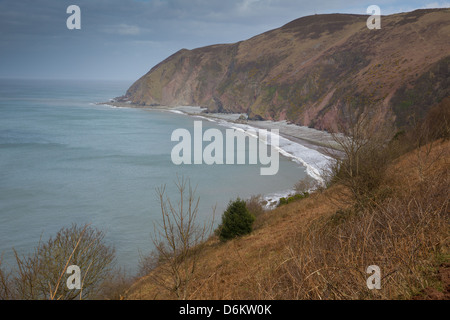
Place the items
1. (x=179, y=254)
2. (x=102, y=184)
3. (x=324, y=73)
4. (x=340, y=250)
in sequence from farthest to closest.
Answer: (x=324, y=73) < (x=102, y=184) < (x=179, y=254) < (x=340, y=250)

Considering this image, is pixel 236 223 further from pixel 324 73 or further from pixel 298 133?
pixel 324 73

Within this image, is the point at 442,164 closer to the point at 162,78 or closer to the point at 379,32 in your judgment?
the point at 379,32

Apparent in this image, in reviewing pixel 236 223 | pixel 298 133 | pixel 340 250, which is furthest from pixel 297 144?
pixel 340 250

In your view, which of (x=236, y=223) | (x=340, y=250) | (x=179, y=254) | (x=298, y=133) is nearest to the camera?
(x=340, y=250)

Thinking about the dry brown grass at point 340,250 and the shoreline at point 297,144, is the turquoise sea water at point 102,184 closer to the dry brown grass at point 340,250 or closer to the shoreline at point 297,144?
the shoreline at point 297,144

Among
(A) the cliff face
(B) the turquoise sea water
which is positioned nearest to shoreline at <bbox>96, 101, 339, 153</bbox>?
(A) the cliff face

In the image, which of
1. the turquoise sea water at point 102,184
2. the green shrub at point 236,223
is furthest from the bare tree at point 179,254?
the green shrub at point 236,223
